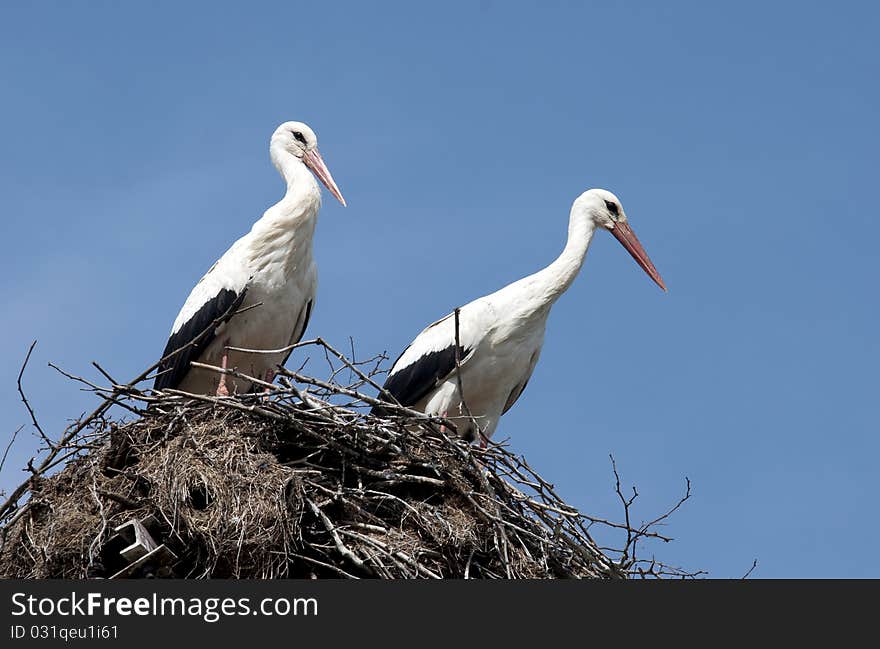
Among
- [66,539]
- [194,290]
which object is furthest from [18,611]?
[194,290]

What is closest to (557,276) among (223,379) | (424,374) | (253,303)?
(424,374)

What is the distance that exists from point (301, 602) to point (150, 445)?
1.45m

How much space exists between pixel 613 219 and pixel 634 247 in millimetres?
248

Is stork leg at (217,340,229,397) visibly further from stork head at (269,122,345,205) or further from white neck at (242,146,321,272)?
stork head at (269,122,345,205)

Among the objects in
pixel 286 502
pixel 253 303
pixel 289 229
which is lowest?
pixel 286 502

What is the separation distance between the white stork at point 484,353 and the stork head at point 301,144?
4.37 feet

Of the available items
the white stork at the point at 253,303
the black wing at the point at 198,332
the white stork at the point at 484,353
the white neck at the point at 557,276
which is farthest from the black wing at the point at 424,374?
the black wing at the point at 198,332

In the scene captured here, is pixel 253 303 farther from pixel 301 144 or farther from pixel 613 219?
pixel 613 219

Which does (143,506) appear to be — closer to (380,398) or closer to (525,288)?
(380,398)

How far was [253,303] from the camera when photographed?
359 inches

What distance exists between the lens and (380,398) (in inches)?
319

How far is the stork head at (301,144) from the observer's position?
9.97 m

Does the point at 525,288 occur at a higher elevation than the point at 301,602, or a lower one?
higher

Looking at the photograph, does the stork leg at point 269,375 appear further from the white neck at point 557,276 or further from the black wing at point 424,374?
the white neck at point 557,276
